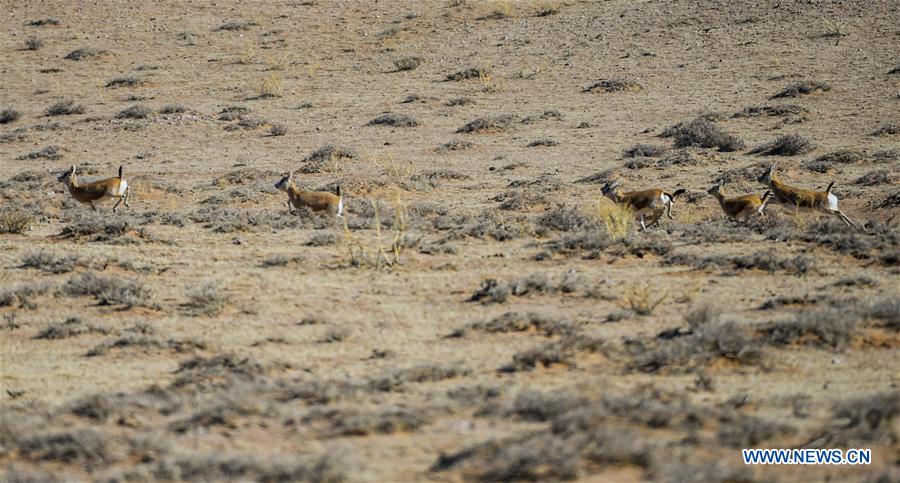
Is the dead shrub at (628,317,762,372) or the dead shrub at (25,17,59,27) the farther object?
the dead shrub at (25,17,59,27)

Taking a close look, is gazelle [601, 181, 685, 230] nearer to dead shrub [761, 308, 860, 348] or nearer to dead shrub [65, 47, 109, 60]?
dead shrub [761, 308, 860, 348]

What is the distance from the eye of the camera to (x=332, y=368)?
8.01 m

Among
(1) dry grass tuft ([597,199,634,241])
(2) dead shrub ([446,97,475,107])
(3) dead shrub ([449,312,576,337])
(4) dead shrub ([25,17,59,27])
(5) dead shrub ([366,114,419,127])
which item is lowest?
(2) dead shrub ([446,97,475,107])

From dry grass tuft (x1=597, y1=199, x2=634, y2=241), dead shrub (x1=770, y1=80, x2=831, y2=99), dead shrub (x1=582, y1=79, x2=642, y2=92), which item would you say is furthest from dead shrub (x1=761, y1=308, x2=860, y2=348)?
dead shrub (x1=582, y1=79, x2=642, y2=92)

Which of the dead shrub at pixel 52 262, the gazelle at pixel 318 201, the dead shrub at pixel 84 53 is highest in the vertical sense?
the dead shrub at pixel 52 262

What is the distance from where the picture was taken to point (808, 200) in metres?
13.6

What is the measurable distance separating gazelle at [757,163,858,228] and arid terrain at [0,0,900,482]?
0.26 metres

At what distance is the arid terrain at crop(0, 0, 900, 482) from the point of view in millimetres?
6258

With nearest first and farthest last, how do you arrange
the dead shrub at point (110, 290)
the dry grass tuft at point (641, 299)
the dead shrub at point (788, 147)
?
the dry grass tuft at point (641, 299) → the dead shrub at point (110, 290) → the dead shrub at point (788, 147)

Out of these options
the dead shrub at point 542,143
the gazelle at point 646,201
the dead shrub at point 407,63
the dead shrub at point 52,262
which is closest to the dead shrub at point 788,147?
the dead shrub at point 542,143

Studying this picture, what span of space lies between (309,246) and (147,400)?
6.04 metres

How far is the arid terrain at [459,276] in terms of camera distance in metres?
6.26

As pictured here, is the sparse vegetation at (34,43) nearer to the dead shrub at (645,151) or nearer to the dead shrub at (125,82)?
the dead shrub at (125,82)

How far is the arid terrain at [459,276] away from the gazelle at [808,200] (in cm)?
26
